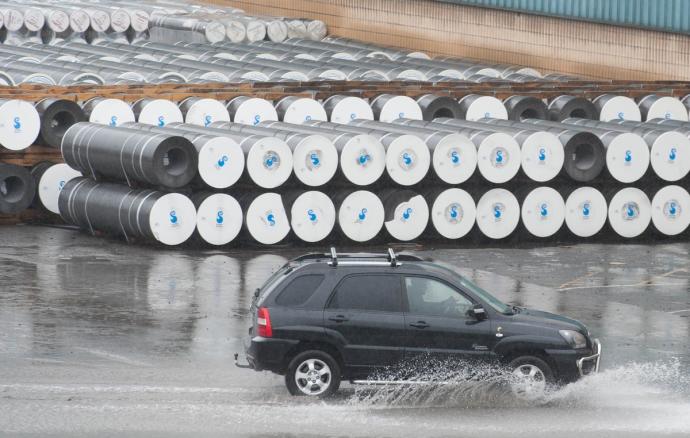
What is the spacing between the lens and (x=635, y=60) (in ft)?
111

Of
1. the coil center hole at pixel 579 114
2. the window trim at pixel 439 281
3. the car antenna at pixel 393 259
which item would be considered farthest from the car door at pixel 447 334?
the coil center hole at pixel 579 114

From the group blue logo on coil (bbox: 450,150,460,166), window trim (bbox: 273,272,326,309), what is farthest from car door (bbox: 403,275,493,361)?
blue logo on coil (bbox: 450,150,460,166)

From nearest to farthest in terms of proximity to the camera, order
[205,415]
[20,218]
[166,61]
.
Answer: [205,415], [20,218], [166,61]

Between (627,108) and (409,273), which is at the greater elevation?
(627,108)

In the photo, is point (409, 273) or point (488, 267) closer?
point (409, 273)

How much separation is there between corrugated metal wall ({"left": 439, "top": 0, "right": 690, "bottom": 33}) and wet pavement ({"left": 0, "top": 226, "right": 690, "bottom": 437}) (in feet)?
30.4

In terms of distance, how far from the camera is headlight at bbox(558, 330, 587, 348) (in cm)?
1285

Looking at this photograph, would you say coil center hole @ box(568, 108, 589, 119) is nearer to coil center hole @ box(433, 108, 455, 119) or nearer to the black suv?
coil center hole @ box(433, 108, 455, 119)

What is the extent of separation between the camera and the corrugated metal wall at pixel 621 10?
3222 centimetres

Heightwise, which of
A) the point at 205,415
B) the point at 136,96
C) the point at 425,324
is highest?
the point at 136,96

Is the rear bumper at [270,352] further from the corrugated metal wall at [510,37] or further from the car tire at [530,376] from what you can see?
the corrugated metal wall at [510,37]

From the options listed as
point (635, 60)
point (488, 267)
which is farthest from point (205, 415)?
point (635, 60)

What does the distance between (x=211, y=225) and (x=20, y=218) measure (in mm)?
4812

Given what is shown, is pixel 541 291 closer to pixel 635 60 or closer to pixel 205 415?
pixel 205 415
